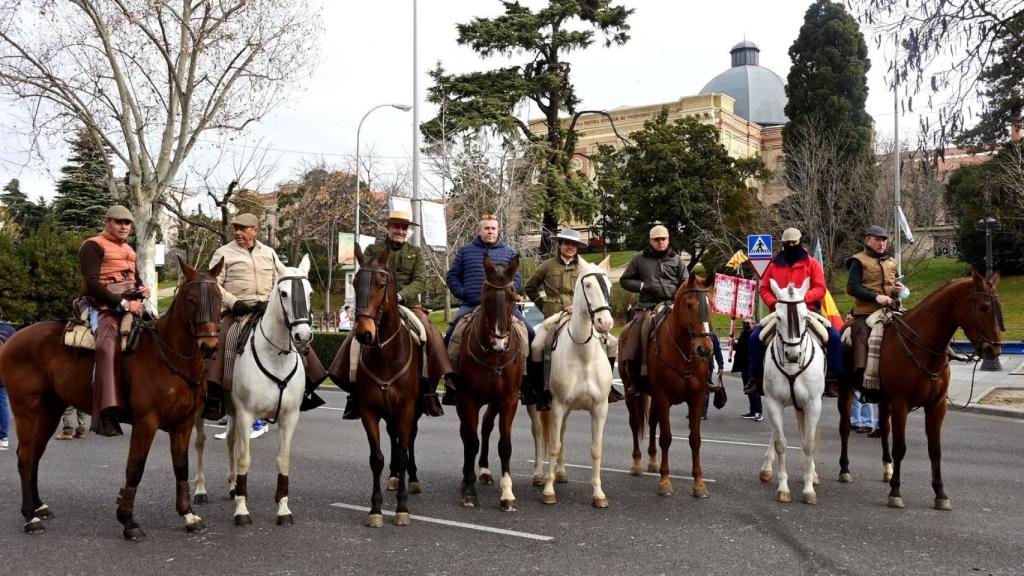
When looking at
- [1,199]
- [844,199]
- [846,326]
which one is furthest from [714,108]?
[846,326]

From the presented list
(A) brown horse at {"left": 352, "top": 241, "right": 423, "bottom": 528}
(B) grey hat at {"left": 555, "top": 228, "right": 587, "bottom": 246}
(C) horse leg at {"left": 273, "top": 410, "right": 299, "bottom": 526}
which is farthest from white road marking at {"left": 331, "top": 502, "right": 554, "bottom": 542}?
(B) grey hat at {"left": 555, "top": 228, "right": 587, "bottom": 246}

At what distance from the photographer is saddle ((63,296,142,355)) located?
7754 millimetres

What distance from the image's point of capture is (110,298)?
25.3ft

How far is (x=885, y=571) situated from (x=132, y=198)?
970 inches

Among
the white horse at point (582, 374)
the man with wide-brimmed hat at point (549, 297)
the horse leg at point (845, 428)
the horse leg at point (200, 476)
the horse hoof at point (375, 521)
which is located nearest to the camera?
the horse hoof at point (375, 521)

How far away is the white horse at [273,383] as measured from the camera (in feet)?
25.9

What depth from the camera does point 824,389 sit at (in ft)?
32.5

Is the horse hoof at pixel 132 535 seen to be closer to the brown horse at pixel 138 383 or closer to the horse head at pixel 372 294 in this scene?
the brown horse at pixel 138 383

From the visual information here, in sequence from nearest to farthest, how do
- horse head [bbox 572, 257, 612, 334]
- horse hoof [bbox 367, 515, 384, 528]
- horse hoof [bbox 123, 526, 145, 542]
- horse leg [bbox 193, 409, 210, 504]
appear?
horse hoof [bbox 123, 526, 145, 542] → horse hoof [bbox 367, 515, 384, 528] → horse head [bbox 572, 257, 612, 334] → horse leg [bbox 193, 409, 210, 504]

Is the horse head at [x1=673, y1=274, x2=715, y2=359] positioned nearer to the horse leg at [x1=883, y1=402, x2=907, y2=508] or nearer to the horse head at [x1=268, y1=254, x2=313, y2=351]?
the horse leg at [x1=883, y1=402, x2=907, y2=508]

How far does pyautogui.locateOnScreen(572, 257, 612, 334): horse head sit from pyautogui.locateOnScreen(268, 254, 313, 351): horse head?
2.74 meters

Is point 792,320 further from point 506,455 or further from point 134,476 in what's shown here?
point 134,476

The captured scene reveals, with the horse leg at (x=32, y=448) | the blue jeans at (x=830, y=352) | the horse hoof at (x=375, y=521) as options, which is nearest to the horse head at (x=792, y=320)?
the blue jeans at (x=830, y=352)

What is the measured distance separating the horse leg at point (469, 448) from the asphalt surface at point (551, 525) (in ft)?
0.54
